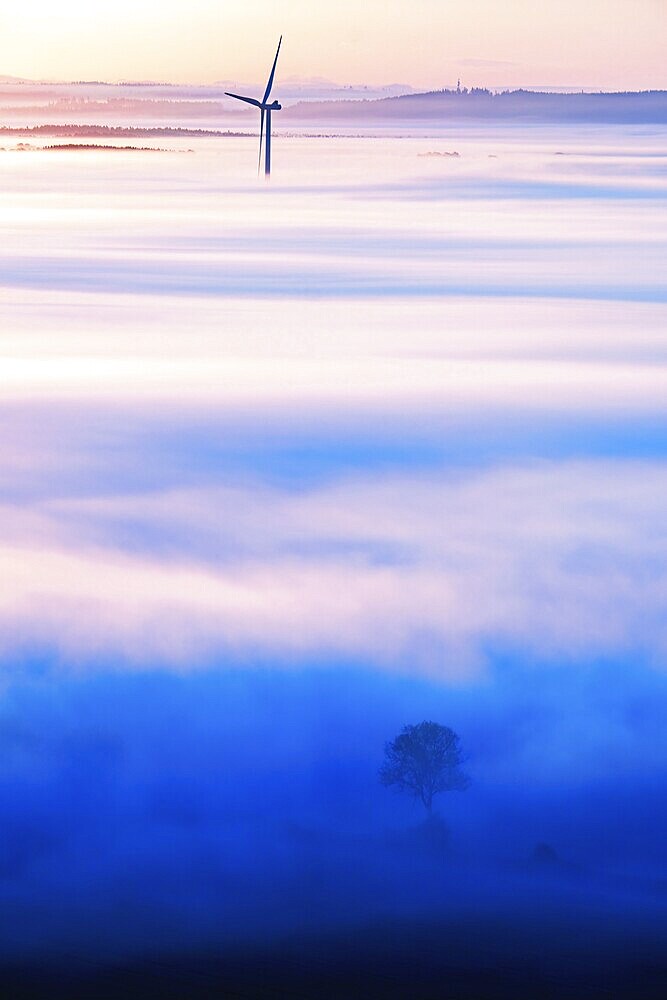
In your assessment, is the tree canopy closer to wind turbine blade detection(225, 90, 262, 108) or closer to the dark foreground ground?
the dark foreground ground

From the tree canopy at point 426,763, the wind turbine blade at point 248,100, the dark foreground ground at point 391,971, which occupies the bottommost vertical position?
the dark foreground ground at point 391,971

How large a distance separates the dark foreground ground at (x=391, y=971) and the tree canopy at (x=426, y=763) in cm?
462

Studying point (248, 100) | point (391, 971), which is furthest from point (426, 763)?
point (248, 100)

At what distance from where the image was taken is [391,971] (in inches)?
831

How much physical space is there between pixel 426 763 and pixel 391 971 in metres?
6.55

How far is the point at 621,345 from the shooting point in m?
93.4

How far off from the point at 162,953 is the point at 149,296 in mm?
107714

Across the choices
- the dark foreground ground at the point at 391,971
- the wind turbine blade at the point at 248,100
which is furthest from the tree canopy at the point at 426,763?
the wind turbine blade at the point at 248,100

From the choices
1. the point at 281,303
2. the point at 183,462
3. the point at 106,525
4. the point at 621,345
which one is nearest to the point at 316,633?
the point at 106,525

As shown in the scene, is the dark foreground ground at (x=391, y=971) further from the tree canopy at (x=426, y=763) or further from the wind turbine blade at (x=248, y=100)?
the wind turbine blade at (x=248, y=100)

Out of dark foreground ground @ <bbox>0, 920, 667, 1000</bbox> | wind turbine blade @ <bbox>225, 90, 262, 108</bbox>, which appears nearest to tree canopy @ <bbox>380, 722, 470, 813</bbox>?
dark foreground ground @ <bbox>0, 920, 667, 1000</bbox>

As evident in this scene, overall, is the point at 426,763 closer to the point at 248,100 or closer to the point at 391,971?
the point at 391,971

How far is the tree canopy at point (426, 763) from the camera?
26625 mm

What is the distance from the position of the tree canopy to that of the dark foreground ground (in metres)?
4.62
